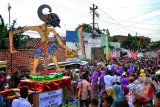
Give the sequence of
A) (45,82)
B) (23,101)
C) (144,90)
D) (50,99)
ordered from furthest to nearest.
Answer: (45,82)
(50,99)
(23,101)
(144,90)

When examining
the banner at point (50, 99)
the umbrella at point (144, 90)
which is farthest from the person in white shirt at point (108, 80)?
the umbrella at point (144, 90)

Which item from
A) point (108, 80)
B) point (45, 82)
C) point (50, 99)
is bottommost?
point (50, 99)

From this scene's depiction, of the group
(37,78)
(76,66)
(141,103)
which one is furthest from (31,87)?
(76,66)

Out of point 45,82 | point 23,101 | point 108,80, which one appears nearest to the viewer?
point 23,101

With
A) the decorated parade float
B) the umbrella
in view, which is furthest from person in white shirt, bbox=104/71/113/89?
the umbrella

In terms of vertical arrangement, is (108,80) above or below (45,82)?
below

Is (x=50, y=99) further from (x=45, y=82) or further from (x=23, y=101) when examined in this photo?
(x=23, y=101)

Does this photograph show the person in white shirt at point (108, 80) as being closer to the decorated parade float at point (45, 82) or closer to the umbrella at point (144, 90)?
the decorated parade float at point (45, 82)

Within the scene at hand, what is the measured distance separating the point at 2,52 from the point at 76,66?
844cm

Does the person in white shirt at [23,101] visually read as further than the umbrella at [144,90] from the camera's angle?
Yes

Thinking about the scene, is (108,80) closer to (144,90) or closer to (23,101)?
(23,101)

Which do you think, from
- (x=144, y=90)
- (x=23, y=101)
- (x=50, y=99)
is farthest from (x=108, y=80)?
(x=144, y=90)

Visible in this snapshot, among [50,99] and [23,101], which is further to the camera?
[50,99]

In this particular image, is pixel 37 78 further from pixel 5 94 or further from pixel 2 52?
pixel 2 52
